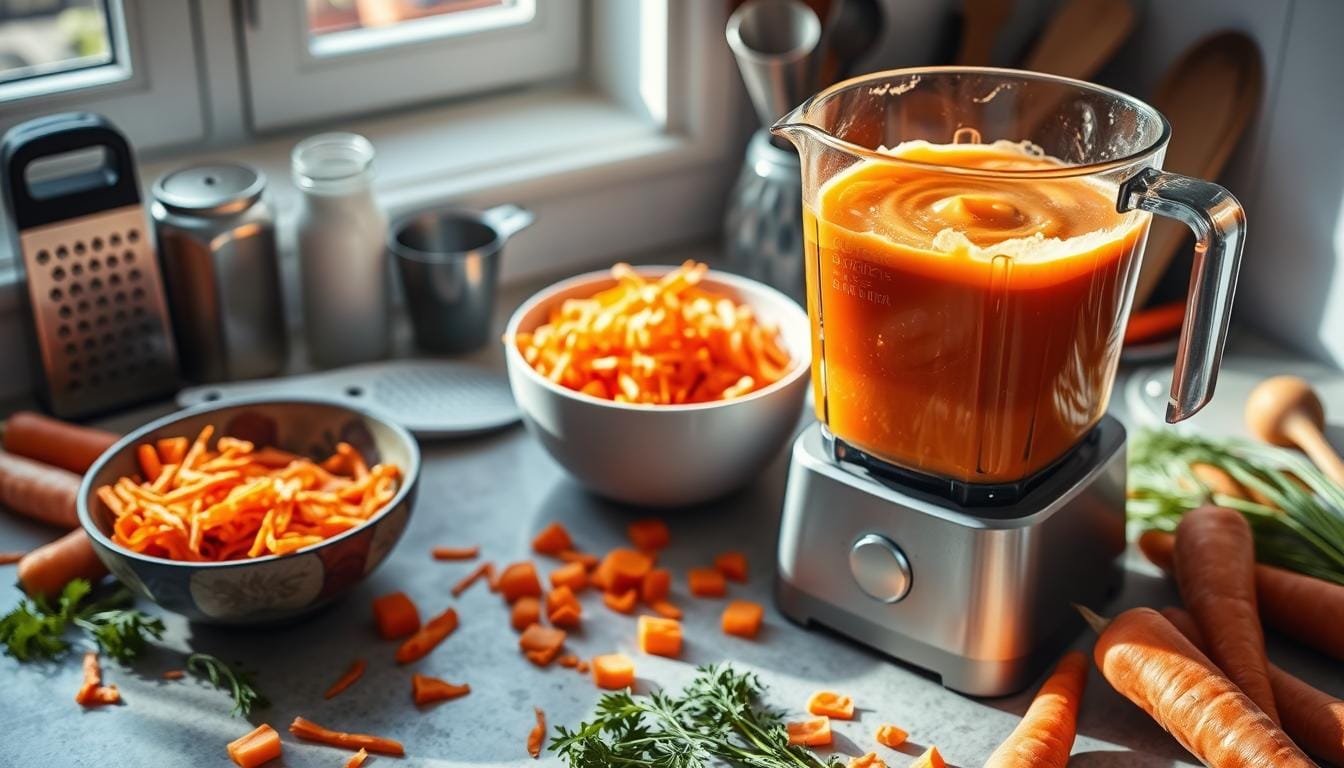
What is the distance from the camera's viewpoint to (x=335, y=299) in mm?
1538

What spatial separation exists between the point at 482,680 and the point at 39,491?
0.46 m

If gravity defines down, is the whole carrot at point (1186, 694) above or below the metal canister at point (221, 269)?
below

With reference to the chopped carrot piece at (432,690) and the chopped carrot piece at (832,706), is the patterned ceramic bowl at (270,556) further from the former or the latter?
the chopped carrot piece at (832,706)

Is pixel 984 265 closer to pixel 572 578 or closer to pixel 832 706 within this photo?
pixel 832 706

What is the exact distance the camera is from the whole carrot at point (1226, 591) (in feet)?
3.73

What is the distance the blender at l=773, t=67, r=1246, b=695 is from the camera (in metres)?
1.03

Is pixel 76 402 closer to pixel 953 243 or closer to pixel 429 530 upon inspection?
pixel 429 530

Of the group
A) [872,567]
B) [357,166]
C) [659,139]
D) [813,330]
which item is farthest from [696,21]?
[872,567]

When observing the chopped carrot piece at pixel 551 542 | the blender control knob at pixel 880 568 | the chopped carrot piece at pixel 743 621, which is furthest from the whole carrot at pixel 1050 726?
the chopped carrot piece at pixel 551 542

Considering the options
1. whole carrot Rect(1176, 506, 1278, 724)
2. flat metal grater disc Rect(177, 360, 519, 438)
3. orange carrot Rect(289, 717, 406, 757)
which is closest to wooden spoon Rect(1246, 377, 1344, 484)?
whole carrot Rect(1176, 506, 1278, 724)

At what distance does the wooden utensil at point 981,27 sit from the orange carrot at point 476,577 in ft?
2.85

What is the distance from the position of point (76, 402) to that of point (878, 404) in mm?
811

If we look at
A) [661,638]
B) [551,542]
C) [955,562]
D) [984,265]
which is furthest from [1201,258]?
[551,542]

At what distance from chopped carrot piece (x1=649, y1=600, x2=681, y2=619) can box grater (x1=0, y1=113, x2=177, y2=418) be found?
0.57 metres
